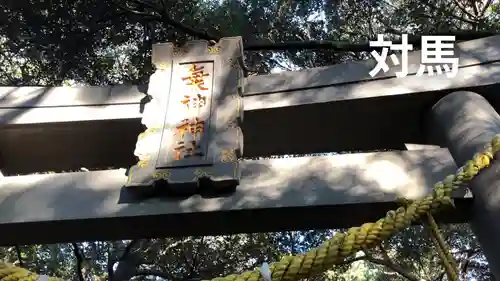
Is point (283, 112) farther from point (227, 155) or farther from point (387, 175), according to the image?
point (387, 175)

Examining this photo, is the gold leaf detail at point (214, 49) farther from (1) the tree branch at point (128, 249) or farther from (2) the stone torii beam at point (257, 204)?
(1) the tree branch at point (128, 249)

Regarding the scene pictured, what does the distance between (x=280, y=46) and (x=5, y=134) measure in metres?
2.03

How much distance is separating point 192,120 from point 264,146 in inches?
18.9

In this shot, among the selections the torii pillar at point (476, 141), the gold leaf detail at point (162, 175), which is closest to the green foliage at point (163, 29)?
the torii pillar at point (476, 141)

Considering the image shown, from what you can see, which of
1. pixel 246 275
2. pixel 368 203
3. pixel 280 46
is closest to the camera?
pixel 246 275

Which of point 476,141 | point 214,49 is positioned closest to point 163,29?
point 214,49

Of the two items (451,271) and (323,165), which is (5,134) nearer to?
(323,165)

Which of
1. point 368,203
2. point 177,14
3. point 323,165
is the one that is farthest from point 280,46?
point 368,203

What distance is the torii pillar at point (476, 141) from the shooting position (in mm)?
1929

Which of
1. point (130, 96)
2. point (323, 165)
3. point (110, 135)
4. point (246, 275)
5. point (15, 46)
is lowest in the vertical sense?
point (246, 275)

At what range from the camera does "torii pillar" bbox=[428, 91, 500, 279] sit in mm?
1929

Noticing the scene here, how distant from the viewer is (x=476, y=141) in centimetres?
225

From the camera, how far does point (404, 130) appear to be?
2.75 metres

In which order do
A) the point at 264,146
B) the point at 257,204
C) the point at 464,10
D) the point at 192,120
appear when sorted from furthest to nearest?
the point at 464,10 → the point at 264,146 → the point at 192,120 → the point at 257,204
